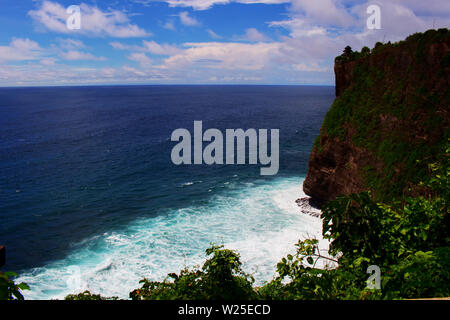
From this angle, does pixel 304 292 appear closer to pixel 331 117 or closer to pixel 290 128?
pixel 331 117

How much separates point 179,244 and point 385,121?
23.3 meters

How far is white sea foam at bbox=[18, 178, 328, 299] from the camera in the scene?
23406mm

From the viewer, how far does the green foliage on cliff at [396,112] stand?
1010 inches

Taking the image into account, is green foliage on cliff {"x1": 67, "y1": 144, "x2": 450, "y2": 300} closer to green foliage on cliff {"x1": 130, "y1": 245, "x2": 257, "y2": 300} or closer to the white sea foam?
green foliage on cliff {"x1": 130, "y1": 245, "x2": 257, "y2": 300}

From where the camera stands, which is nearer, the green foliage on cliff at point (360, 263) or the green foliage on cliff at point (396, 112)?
the green foliage on cliff at point (360, 263)

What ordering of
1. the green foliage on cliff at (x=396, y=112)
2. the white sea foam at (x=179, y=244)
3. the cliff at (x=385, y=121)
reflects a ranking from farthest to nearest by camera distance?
the cliff at (x=385, y=121) < the green foliage on cliff at (x=396, y=112) < the white sea foam at (x=179, y=244)

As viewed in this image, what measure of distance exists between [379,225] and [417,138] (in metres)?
22.0

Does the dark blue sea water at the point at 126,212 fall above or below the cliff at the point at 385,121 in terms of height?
below

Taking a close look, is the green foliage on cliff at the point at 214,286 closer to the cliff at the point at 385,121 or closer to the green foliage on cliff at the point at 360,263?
the green foliage on cliff at the point at 360,263

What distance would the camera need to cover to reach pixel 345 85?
38.1m

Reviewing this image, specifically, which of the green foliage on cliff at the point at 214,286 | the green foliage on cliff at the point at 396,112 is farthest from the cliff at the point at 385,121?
the green foliage on cliff at the point at 214,286

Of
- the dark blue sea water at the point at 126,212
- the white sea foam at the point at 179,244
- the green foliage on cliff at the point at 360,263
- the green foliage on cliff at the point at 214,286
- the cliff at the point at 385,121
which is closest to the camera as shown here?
the green foliage on cliff at the point at 360,263

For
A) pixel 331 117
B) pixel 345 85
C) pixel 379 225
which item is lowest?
pixel 379 225
